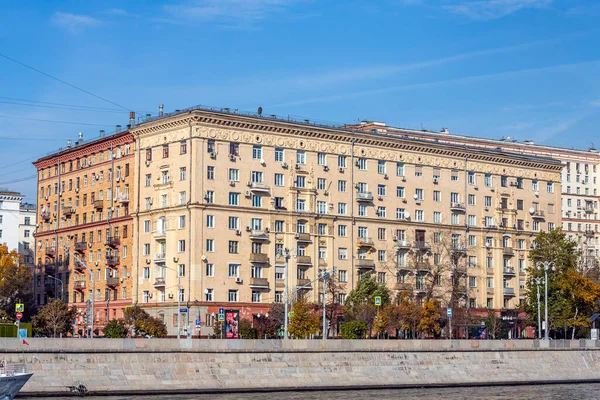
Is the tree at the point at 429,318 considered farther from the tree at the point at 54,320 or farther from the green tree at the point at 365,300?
the tree at the point at 54,320

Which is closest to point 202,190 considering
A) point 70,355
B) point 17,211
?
point 70,355

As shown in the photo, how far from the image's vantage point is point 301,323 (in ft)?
348

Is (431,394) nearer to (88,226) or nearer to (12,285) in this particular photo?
(88,226)

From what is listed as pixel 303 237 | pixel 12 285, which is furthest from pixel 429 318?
pixel 12 285

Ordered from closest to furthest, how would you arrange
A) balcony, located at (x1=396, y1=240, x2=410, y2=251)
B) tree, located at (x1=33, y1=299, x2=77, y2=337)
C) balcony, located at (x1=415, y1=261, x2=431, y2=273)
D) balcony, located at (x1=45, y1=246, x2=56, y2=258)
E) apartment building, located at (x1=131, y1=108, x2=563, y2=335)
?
tree, located at (x1=33, y1=299, x2=77, y2=337) < apartment building, located at (x1=131, y1=108, x2=563, y2=335) < balcony, located at (x1=396, y1=240, x2=410, y2=251) < balcony, located at (x1=415, y1=261, x2=431, y2=273) < balcony, located at (x1=45, y1=246, x2=56, y2=258)

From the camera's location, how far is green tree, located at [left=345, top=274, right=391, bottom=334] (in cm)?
11512

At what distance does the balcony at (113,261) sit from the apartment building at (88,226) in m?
0.11

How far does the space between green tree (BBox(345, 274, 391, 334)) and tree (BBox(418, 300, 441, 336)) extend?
A: 4285 millimetres

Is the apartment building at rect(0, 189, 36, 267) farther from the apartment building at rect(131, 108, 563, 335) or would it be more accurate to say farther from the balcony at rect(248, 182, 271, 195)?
the balcony at rect(248, 182, 271, 195)

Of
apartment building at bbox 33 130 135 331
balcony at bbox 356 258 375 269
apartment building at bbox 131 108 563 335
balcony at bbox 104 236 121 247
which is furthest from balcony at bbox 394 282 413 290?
balcony at bbox 104 236 121 247

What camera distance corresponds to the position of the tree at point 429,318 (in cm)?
11738

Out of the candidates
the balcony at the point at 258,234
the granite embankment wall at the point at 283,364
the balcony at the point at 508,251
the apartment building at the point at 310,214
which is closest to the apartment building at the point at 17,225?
the apartment building at the point at 310,214

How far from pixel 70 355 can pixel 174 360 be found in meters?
8.09

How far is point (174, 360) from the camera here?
263ft
